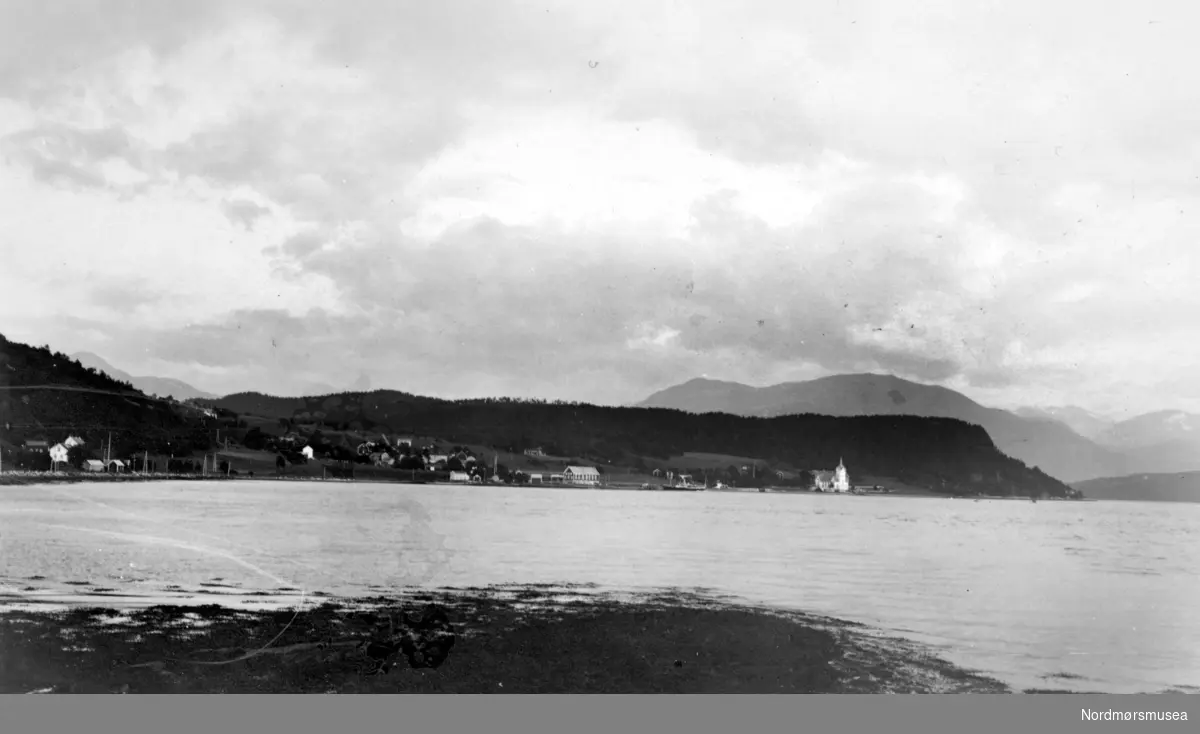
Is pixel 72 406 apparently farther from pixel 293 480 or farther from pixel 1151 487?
pixel 1151 487

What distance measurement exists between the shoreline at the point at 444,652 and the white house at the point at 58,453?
1.67m

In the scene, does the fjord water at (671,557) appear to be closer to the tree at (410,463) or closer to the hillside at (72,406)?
the tree at (410,463)

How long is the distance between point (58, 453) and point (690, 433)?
7045 mm

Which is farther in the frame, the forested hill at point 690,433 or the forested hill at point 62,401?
the forested hill at point 690,433

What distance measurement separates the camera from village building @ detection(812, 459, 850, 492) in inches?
446

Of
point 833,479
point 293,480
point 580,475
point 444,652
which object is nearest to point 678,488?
point 580,475

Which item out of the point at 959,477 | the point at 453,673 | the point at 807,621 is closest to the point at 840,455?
the point at 959,477

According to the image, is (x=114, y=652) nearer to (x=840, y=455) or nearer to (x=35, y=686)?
(x=35, y=686)

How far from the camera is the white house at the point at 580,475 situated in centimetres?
1120

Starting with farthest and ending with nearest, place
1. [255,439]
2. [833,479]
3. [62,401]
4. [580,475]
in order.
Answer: [833,479] < [580,475] < [255,439] < [62,401]

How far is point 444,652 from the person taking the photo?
7.05 m

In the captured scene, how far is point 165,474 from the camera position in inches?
377

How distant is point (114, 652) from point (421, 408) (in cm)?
419

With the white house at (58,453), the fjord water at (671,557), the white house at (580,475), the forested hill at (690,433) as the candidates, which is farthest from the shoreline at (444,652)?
the white house at (580,475)
